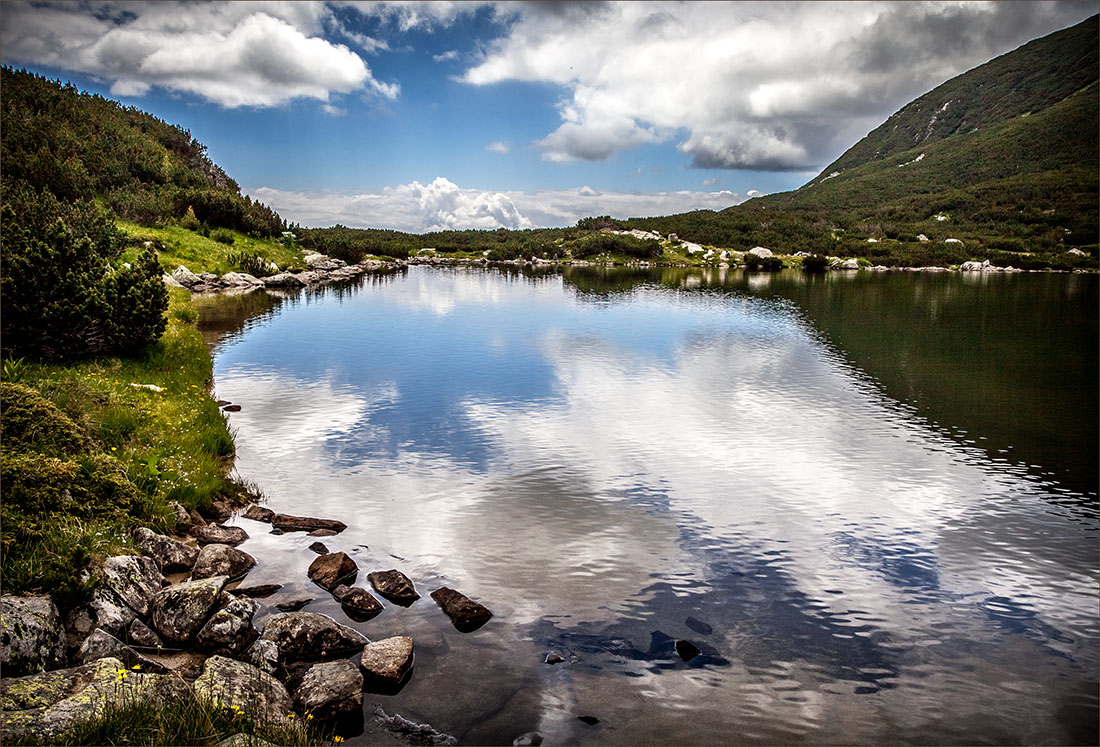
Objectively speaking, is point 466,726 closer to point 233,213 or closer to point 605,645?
point 605,645

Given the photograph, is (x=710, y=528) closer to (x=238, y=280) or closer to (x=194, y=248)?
(x=238, y=280)

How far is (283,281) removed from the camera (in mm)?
75938

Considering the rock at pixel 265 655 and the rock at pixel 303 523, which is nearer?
the rock at pixel 265 655

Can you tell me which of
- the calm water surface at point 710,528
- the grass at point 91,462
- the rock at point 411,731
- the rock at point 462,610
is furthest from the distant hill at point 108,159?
the rock at point 411,731

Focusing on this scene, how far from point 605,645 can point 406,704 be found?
11.3 feet

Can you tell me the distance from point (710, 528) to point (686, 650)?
5.23 meters

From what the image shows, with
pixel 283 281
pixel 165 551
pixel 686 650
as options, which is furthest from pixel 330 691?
pixel 283 281

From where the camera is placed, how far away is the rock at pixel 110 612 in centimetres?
948

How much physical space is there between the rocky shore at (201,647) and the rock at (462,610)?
0.07 ft

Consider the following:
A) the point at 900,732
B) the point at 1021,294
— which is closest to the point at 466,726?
the point at 900,732

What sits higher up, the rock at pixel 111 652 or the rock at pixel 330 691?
the rock at pixel 111 652

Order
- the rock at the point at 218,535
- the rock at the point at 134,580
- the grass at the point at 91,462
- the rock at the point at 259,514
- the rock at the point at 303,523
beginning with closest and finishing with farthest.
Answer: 1. the grass at the point at 91,462
2. the rock at the point at 134,580
3. the rock at the point at 218,535
4. the rock at the point at 303,523
5. the rock at the point at 259,514

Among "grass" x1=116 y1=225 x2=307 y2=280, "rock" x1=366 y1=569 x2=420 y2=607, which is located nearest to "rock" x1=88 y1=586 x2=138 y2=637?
"rock" x1=366 y1=569 x2=420 y2=607

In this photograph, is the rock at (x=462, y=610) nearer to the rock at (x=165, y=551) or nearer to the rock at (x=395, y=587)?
the rock at (x=395, y=587)
